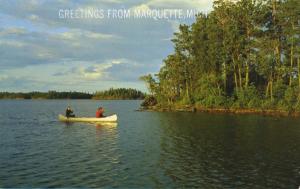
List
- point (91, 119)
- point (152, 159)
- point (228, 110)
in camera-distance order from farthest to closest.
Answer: point (228, 110), point (91, 119), point (152, 159)

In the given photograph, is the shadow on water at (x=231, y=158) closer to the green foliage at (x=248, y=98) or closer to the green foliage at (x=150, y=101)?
the green foliage at (x=248, y=98)

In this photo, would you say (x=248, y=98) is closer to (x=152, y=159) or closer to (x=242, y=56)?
(x=242, y=56)

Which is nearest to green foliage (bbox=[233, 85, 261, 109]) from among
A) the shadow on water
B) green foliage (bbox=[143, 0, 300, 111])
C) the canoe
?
green foliage (bbox=[143, 0, 300, 111])

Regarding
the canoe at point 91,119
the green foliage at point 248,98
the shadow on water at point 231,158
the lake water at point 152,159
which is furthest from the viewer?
the green foliage at point 248,98

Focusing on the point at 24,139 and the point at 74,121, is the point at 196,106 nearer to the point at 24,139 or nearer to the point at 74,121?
the point at 74,121

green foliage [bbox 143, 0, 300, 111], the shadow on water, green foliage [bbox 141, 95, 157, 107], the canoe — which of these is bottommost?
the shadow on water

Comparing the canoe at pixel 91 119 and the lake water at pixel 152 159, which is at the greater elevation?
the canoe at pixel 91 119

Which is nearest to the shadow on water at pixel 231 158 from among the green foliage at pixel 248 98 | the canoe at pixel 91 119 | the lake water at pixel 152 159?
the lake water at pixel 152 159

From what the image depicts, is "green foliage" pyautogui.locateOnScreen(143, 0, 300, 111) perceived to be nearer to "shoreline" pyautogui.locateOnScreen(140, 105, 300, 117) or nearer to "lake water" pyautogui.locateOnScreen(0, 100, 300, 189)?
"shoreline" pyautogui.locateOnScreen(140, 105, 300, 117)

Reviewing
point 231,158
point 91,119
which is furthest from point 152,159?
point 91,119

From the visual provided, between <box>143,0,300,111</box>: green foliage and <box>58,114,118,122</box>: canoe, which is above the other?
<box>143,0,300,111</box>: green foliage

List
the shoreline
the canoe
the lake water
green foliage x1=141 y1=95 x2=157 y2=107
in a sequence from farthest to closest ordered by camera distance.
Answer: green foliage x1=141 y1=95 x2=157 y2=107 < the shoreline < the canoe < the lake water

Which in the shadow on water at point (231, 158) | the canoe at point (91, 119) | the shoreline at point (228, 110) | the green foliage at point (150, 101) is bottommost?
the shadow on water at point (231, 158)

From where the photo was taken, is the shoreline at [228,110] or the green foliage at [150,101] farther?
the green foliage at [150,101]
